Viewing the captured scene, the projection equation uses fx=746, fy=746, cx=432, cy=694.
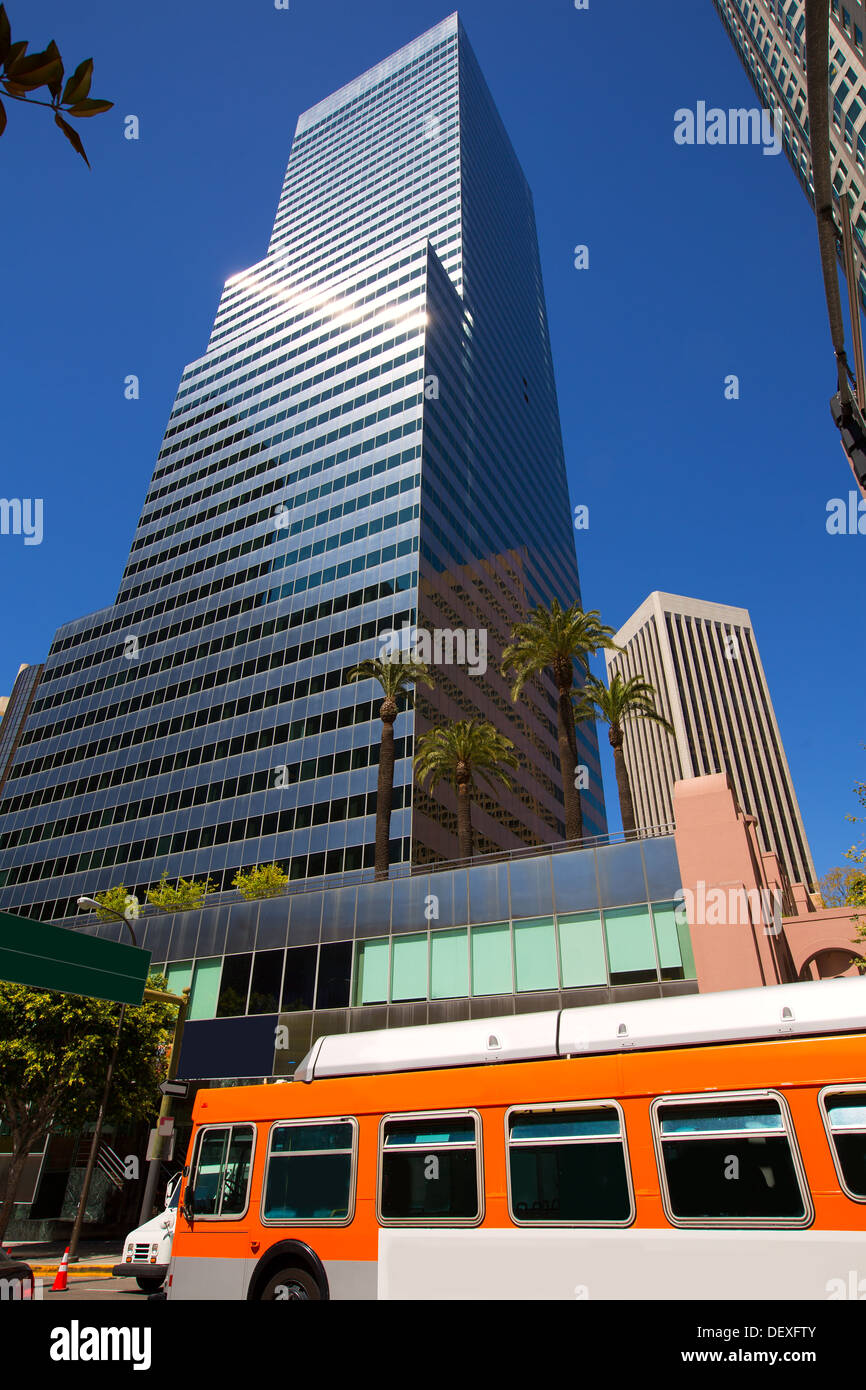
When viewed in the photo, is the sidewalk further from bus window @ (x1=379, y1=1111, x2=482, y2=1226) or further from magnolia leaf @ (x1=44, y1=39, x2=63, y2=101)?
magnolia leaf @ (x1=44, y1=39, x2=63, y2=101)

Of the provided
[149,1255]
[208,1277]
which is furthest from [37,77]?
[149,1255]

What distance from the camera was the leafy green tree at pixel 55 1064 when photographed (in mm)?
26188

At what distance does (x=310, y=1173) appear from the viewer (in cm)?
1016

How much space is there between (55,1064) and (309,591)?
46314 mm

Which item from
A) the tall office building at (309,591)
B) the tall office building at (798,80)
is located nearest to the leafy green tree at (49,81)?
the tall office building at (309,591)

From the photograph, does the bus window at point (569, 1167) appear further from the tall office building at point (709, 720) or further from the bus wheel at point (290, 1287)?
the tall office building at point (709, 720)

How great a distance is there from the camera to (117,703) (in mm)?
74875

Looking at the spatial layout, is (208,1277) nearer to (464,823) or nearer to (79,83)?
(79,83)

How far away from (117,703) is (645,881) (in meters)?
63.6

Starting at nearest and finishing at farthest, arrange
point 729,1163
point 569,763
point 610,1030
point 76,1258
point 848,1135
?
point 848,1135, point 729,1163, point 610,1030, point 76,1258, point 569,763

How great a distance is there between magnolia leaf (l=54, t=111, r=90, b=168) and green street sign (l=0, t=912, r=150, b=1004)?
20172 mm

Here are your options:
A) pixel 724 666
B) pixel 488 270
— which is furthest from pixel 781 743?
pixel 488 270

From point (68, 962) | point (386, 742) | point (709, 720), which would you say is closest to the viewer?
point (68, 962)

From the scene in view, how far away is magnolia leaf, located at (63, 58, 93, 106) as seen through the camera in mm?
2701
